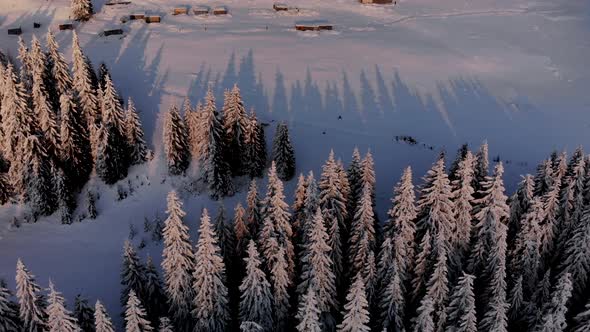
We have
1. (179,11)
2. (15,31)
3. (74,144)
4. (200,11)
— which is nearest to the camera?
(74,144)

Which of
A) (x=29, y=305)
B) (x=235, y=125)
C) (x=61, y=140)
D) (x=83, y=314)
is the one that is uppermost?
(x=235, y=125)

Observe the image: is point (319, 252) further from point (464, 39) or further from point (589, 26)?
point (589, 26)

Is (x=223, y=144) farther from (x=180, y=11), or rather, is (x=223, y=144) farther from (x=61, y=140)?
(x=180, y=11)

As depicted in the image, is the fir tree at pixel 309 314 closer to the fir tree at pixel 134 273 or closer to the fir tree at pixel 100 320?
the fir tree at pixel 100 320

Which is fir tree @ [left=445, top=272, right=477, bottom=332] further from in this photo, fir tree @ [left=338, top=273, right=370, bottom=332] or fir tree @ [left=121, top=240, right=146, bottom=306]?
fir tree @ [left=121, top=240, right=146, bottom=306]

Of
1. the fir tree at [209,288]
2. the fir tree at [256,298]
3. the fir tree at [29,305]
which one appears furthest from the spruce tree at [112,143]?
the fir tree at [256,298]

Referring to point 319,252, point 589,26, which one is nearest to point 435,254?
point 319,252

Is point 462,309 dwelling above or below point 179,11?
below

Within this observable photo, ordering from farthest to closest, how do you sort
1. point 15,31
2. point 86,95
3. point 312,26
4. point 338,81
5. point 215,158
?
point 312,26 < point 15,31 < point 338,81 < point 86,95 < point 215,158

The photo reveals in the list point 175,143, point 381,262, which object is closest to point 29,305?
point 381,262
